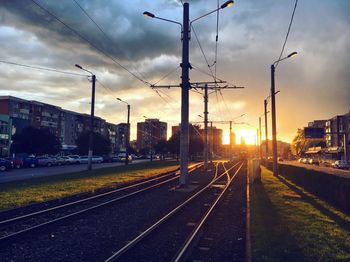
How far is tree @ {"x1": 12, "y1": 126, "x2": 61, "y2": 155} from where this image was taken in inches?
2798

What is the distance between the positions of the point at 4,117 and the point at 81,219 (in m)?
73.6

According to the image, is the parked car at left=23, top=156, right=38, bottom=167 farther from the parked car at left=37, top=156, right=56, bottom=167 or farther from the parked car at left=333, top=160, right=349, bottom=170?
the parked car at left=333, top=160, right=349, bottom=170

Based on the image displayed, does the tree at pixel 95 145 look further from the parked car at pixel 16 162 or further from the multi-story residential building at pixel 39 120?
the parked car at pixel 16 162

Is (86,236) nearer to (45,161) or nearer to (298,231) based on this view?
(298,231)

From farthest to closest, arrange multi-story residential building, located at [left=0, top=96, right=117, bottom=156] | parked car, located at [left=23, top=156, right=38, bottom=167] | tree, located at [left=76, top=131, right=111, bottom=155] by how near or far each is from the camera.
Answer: tree, located at [left=76, top=131, right=111, bottom=155] < multi-story residential building, located at [left=0, top=96, right=117, bottom=156] < parked car, located at [left=23, top=156, right=38, bottom=167]

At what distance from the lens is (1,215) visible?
11.3 meters

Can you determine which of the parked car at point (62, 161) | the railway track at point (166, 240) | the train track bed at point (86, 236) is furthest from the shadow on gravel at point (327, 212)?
the parked car at point (62, 161)

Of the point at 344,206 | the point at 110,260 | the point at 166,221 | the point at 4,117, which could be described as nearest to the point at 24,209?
the point at 166,221

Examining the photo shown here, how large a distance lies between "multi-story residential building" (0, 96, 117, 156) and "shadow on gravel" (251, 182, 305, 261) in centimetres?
7358

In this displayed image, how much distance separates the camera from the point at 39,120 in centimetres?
9806

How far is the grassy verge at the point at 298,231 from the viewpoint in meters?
7.11

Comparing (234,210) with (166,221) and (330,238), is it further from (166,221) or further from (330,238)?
(330,238)

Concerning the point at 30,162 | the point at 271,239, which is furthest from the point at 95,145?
the point at 271,239

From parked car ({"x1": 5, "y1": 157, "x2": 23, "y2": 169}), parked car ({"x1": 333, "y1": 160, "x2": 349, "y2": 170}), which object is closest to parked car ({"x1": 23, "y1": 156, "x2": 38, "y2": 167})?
parked car ({"x1": 5, "y1": 157, "x2": 23, "y2": 169})
